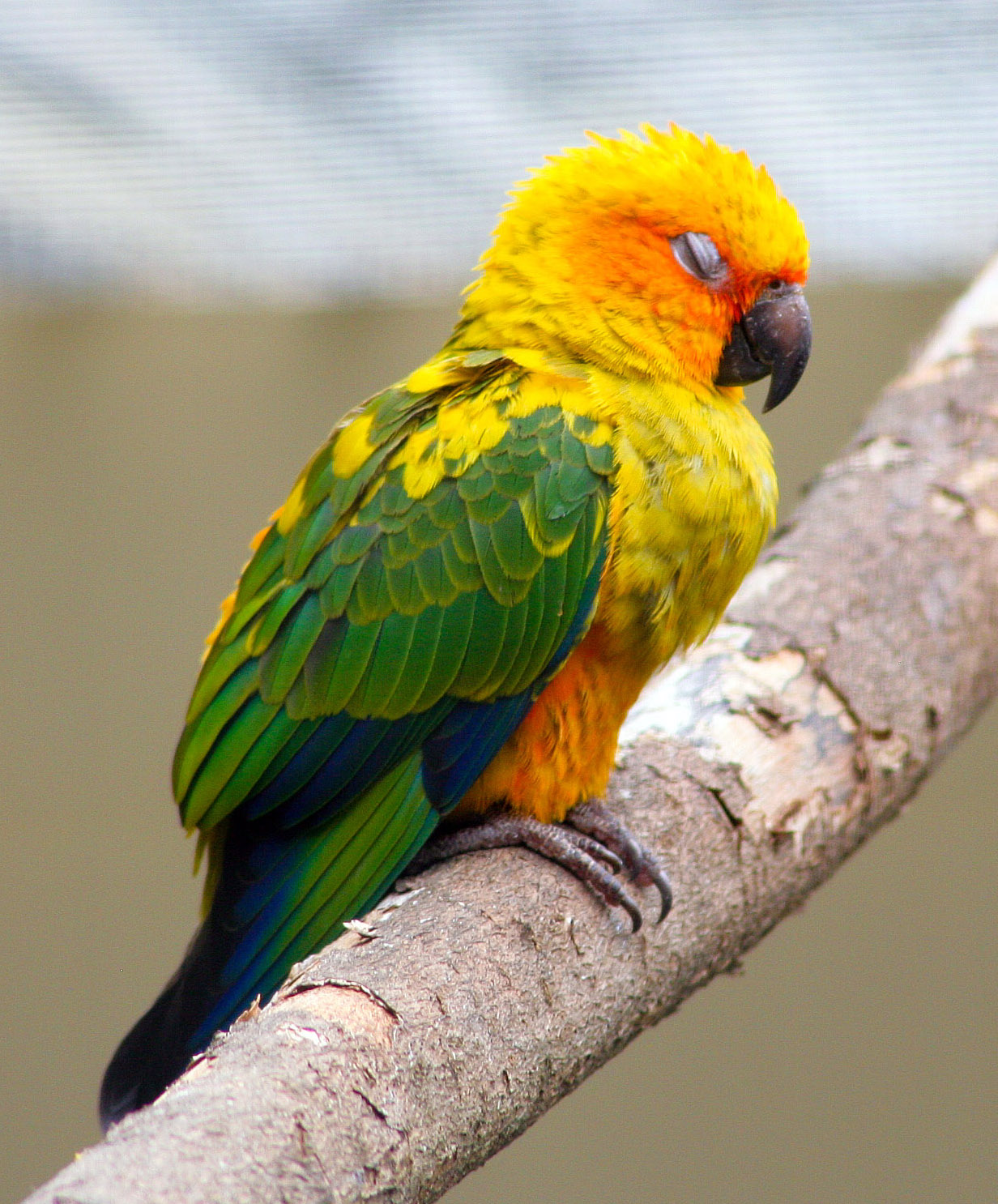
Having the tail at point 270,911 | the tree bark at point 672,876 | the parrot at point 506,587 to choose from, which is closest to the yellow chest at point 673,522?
the parrot at point 506,587

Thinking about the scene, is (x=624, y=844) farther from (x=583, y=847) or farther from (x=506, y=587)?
(x=506, y=587)

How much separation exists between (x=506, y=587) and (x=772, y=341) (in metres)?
0.57

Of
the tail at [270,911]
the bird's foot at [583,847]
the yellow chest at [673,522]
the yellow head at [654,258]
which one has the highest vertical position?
the yellow head at [654,258]

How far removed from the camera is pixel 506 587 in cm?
156

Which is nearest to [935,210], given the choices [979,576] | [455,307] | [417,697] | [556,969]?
[455,307]

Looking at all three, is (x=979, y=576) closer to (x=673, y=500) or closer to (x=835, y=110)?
(x=673, y=500)

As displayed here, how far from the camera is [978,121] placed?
3750mm

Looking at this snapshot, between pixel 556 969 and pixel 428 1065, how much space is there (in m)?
0.27

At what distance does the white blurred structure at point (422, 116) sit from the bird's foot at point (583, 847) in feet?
8.25

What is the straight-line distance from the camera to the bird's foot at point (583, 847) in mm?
1480

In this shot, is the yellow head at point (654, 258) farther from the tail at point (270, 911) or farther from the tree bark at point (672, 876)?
the tail at point (270, 911)

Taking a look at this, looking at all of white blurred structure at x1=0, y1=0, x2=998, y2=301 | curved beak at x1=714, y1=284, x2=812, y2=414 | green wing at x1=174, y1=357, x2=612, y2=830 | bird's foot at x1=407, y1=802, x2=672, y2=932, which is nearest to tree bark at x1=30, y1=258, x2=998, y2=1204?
bird's foot at x1=407, y1=802, x2=672, y2=932

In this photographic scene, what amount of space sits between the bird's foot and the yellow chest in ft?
0.78

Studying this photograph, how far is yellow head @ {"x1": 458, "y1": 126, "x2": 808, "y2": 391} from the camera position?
1677 millimetres
